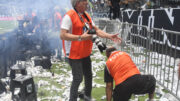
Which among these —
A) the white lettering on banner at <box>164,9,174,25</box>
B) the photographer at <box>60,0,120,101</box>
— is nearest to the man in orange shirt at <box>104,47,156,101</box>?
the photographer at <box>60,0,120,101</box>

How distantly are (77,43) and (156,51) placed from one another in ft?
8.68

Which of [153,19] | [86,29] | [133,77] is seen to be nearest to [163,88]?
[133,77]

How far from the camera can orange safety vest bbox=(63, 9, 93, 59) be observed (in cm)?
287

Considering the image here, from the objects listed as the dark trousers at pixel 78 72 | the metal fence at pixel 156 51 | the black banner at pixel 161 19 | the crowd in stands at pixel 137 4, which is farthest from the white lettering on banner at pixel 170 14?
the dark trousers at pixel 78 72

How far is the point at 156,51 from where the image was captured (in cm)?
473

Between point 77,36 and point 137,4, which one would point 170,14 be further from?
point 137,4

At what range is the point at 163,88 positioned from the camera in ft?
14.6

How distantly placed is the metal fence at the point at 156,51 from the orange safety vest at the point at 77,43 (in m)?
1.75

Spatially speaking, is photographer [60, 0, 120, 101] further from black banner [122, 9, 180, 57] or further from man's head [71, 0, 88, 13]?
black banner [122, 9, 180, 57]

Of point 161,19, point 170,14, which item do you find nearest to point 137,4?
point 161,19

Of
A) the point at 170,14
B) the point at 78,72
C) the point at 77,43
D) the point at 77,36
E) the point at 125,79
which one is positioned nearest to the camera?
the point at 125,79

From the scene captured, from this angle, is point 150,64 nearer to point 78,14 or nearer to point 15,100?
point 78,14

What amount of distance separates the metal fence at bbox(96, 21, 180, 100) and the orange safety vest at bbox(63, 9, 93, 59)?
5.75ft

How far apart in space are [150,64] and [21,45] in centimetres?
524
